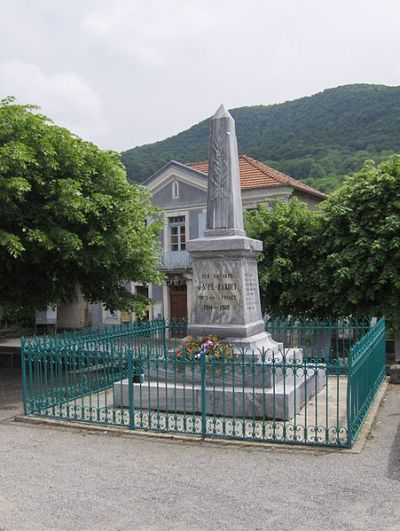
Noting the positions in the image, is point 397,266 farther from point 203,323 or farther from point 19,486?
point 19,486

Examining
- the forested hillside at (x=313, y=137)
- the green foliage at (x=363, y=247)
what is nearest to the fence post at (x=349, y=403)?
the green foliage at (x=363, y=247)

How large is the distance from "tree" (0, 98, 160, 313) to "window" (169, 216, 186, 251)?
475 inches

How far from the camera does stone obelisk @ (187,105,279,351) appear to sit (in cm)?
905

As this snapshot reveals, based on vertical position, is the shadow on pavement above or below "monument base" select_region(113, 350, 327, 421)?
below

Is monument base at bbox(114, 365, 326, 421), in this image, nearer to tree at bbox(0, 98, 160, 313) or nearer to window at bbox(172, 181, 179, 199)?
tree at bbox(0, 98, 160, 313)

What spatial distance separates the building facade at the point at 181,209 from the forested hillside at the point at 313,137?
9710 mm

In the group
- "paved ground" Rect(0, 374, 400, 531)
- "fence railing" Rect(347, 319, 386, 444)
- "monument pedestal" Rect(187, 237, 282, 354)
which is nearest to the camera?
"paved ground" Rect(0, 374, 400, 531)

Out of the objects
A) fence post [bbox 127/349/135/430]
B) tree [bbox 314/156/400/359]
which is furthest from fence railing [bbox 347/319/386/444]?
tree [bbox 314/156/400/359]

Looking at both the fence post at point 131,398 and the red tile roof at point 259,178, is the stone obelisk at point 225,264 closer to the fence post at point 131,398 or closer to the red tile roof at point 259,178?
the fence post at point 131,398

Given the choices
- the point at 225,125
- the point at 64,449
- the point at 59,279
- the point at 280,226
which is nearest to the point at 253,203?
the point at 280,226

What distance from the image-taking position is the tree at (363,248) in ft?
45.7

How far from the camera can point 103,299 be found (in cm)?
1330

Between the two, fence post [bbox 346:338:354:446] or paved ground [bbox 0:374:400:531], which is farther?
fence post [bbox 346:338:354:446]

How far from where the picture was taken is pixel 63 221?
11266 mm
